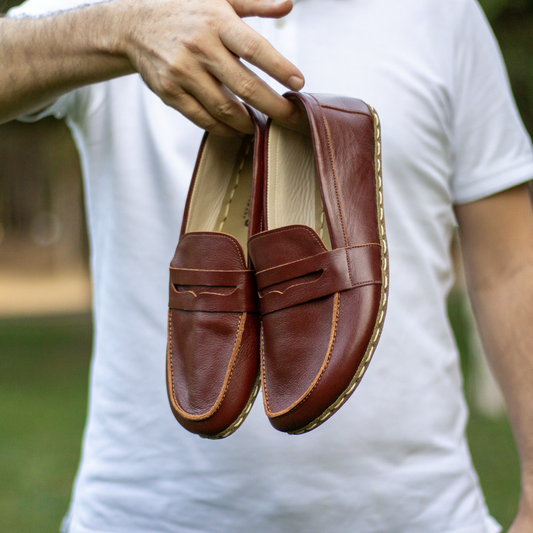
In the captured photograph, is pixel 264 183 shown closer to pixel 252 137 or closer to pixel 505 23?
pixel 252 137

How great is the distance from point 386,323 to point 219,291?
0.53 metres

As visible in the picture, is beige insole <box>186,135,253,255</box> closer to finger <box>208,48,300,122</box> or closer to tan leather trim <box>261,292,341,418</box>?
finger <box>208,48,300,122</box>

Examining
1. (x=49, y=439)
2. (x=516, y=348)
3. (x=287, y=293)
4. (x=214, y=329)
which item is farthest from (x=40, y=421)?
(x=287, y=293)

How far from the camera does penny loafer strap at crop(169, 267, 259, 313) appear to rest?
1030mm

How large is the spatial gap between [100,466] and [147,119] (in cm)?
80

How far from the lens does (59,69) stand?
1140 millimetres

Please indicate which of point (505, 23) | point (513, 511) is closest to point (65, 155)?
point (505, 23)

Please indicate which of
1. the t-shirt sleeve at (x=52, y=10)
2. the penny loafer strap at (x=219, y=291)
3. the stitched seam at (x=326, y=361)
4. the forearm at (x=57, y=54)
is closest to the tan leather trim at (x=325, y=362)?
the stitched seam at (x=326, y=361)

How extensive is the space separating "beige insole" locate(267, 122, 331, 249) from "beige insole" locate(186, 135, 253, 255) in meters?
0.11

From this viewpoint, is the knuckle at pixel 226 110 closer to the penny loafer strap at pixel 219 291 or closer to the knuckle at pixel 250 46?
the knuckle at pixel 250 46

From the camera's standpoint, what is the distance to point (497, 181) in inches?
60.0

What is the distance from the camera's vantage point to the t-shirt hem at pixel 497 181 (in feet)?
5.00

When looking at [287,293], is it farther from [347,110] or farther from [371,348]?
[347,110]

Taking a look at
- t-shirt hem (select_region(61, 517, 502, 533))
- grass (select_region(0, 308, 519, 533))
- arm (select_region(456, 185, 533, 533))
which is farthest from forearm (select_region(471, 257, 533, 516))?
grass (select_region(0, 308, 519, 533))
